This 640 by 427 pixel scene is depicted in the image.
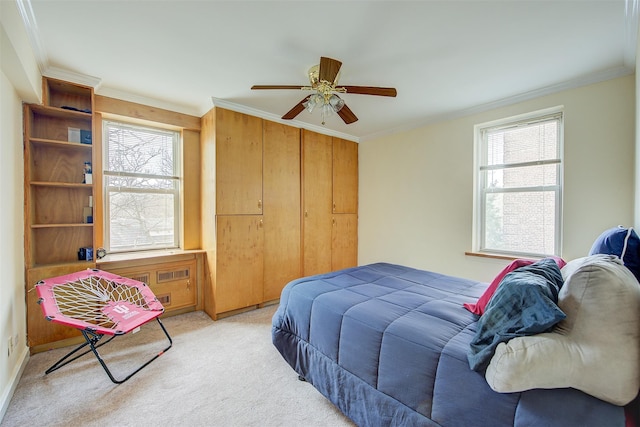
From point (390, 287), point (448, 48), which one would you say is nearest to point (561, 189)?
point (448, 48)

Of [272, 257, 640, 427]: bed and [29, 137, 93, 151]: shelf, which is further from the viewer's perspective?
[29, 137, 93, 151]: shelf

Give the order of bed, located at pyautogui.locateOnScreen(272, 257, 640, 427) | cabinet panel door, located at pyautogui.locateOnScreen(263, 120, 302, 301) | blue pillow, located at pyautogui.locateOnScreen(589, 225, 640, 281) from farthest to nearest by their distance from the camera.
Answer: cabinet panel door, located at pyautogui.locateOnScreen(263, 120, 302, 301) → blue pillow, located at pyautogui.locateOnScreen(589, 225, 640, 281) → bed, located at pyautogui.locateOnScreen(272, 257, 640, 427)

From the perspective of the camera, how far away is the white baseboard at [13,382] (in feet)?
5.50

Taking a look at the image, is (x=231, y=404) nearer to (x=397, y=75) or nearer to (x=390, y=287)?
(x=390, y=287)

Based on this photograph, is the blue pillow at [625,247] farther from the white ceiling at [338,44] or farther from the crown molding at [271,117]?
the crown molding at [271,117]

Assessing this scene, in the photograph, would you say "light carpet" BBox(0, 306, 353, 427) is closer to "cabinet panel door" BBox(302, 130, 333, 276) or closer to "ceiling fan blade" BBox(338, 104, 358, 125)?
"cabinet panel door" BBox(302, 130, 333, 276)

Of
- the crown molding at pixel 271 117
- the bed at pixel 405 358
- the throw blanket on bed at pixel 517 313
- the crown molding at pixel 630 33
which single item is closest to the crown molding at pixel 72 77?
the crown molding at pixel 271 117

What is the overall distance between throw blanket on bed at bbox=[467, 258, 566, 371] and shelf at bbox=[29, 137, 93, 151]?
11.5ft

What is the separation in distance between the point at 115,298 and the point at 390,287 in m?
2.68

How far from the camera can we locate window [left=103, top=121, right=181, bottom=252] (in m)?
3.05

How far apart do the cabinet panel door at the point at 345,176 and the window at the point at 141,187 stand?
2277 mm

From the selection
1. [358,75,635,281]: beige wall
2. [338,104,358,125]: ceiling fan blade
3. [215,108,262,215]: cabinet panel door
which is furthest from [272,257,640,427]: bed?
[338,104,358,125]: ceiling fan blade

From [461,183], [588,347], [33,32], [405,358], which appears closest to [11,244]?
[33,32]

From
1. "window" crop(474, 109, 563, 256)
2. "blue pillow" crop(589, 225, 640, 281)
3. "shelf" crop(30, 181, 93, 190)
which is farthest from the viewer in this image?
"window" crop(474, 109, 563, 256)
